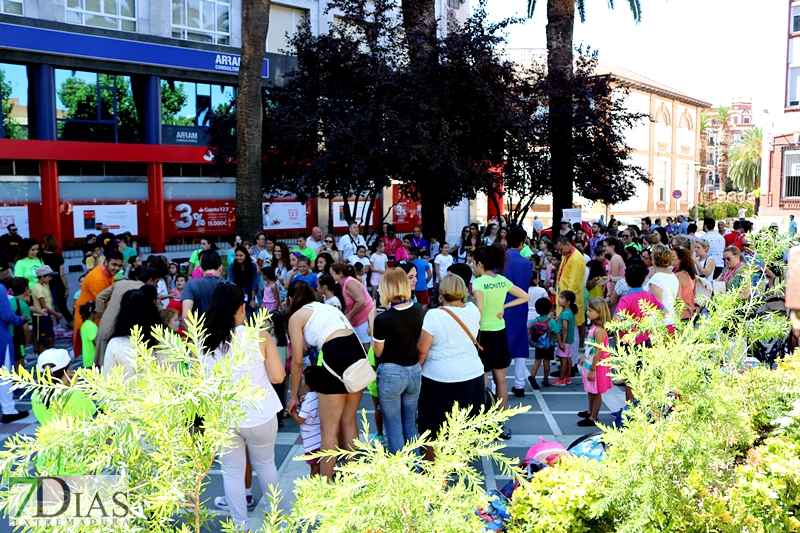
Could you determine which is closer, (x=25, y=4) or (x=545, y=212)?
(x=25, y=4)

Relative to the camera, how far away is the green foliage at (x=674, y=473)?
2686 millimetres

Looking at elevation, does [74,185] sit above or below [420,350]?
above

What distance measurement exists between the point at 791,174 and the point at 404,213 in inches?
918

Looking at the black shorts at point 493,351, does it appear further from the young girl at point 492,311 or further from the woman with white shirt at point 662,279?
the woman with white shirt at point 662,279

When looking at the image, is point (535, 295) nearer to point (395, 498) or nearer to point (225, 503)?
point (225, 503)

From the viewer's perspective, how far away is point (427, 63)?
634 inches

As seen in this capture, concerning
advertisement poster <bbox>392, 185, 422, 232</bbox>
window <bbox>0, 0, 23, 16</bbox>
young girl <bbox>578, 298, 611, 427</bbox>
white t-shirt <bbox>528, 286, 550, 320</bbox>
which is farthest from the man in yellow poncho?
advertisement poster <bbox>392, 185, 422, 232</bbox>

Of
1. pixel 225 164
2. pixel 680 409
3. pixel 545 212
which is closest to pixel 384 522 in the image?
pixel 680 409

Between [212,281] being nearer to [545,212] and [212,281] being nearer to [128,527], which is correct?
[128,527]

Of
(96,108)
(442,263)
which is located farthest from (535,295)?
(96,108)

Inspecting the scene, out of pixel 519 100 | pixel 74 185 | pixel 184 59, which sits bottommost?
pixel 74 185

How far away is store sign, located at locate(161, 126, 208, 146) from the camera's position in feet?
79.6

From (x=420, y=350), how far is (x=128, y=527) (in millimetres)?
3757

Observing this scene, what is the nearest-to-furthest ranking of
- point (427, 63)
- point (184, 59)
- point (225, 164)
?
point (427, 63) < point (225, 164) < point (184, 59)
